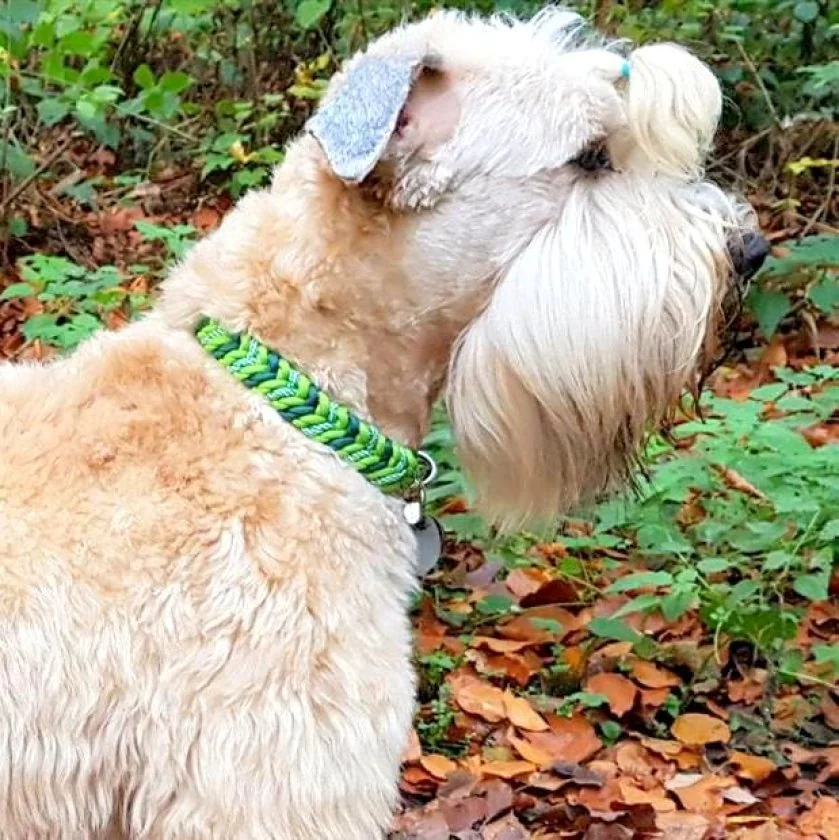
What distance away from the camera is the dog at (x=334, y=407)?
2.57 m

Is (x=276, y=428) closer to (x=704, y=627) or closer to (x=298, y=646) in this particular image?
(x=298, y=646)

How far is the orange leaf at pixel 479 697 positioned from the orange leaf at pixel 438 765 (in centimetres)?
20

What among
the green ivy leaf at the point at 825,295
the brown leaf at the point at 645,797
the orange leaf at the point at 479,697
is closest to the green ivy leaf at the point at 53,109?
the green ivy leaf at the point at 825,295

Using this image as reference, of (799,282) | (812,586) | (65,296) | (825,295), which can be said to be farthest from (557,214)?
(799,282)

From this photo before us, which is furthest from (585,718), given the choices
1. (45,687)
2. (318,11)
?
(318,11)

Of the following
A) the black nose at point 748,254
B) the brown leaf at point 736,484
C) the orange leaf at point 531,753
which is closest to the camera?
the black nose at point 748,254

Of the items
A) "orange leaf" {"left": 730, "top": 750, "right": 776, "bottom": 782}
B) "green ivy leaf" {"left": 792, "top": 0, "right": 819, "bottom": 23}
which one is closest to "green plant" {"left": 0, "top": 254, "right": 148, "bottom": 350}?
"orange leaf" {"left": 730, "top": 750, "right": 776, "bottom": 782}

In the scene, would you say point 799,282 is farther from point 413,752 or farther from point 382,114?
point 382,114

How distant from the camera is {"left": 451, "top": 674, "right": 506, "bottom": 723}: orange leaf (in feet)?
14.3

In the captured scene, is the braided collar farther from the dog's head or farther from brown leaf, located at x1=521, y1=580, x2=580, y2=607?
brown leaf, located at x1=521, y1=580, x2=580, y2=607

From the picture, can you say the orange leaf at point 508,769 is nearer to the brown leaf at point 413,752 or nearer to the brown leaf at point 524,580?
the brown leaf at point 413,752

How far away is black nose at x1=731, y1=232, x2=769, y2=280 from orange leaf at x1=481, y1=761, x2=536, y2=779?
1626 mm

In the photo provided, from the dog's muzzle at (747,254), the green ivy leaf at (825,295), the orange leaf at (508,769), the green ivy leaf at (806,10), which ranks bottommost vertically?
the orange leaf at (508,769)

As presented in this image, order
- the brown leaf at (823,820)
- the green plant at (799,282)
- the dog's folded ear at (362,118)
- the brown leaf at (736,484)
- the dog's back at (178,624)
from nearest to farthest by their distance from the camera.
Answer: the dog's back at (178,624), the dog's folded ear at (362,118), the brown leaf at (823,820), the brown leaf at (736,484), the green plant at (799,282)
